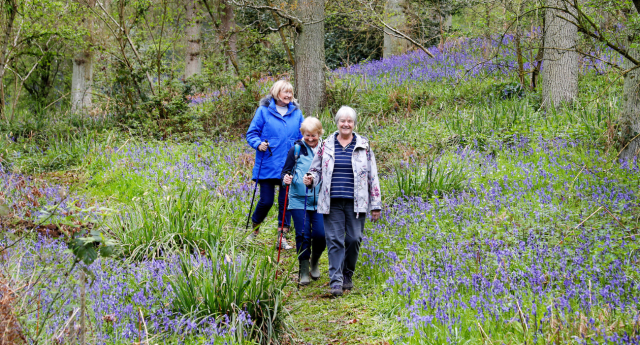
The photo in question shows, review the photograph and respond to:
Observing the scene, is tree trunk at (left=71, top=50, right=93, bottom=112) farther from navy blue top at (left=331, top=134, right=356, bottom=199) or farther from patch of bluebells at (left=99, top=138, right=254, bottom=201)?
navy blue top at (left=331, top=134, right=356, bottom=199)

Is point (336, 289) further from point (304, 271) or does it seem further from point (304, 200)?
point (304, 200)

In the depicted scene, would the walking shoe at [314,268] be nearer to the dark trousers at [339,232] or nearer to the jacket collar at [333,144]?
the dark trousers at [339,232]

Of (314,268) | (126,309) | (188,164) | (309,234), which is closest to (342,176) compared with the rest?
(309,234)

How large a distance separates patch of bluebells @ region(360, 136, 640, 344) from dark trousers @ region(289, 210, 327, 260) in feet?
1.88

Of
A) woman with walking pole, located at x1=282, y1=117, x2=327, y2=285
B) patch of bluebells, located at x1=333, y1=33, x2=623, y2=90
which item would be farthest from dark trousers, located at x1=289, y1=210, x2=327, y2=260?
patch of bluebells, located at x1=333, y1=33, x2=623, y2=90

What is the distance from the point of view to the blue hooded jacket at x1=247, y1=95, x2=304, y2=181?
20.8 ft

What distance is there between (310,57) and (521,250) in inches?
260

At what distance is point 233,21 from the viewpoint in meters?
18.7

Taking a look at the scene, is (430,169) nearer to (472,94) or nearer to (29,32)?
(472,94)

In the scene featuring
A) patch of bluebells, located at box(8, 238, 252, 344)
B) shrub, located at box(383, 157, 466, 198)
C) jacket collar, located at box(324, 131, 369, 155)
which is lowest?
patch of bluebells, located at box(8, 238, 252, 344)

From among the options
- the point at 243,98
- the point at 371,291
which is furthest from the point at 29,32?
the point at 371,291

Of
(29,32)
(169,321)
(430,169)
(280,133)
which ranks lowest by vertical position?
(169,321)

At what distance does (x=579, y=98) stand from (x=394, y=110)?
12.0ft

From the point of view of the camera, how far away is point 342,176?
5.22 meters
